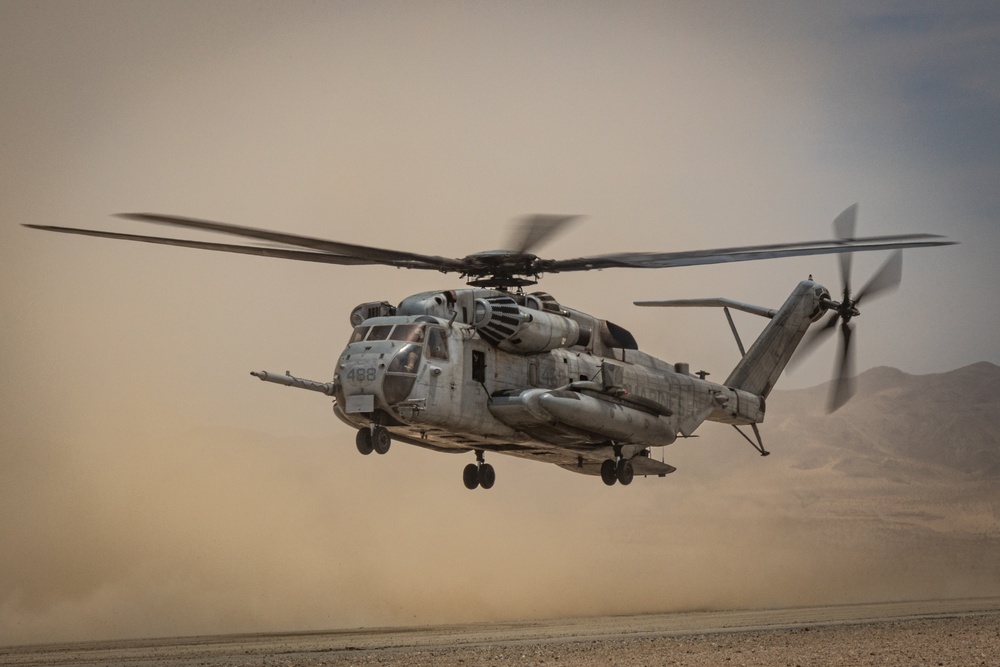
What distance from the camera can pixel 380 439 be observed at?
21.8 m

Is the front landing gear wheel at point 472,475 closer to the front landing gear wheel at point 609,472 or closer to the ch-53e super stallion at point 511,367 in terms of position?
the ch-53e super stallion at point 511,367

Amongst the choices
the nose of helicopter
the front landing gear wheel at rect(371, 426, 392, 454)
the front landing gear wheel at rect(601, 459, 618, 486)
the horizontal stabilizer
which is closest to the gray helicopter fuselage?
the nose of helicopter

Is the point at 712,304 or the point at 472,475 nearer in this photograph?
the point at 472,475

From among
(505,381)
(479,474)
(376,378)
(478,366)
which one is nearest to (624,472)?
(479,474)

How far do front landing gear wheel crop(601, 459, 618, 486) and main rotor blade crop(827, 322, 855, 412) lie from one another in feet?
19.2

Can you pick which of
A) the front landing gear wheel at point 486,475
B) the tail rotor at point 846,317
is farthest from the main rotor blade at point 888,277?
the front landing gear wheel at point 486,475

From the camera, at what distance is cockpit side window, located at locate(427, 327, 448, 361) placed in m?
22.3

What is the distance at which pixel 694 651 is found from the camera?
68.7 ft

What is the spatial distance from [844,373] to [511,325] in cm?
928

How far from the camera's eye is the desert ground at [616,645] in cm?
2025

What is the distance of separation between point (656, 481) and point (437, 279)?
1176 cm

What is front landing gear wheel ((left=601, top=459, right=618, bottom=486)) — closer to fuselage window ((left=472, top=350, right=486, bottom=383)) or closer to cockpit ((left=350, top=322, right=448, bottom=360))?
fuselage window ((left=472, top=350, right=486, bottom=383))

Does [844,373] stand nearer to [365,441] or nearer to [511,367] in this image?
[511,367]

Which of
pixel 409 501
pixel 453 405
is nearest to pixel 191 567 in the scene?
pixel 409 501
